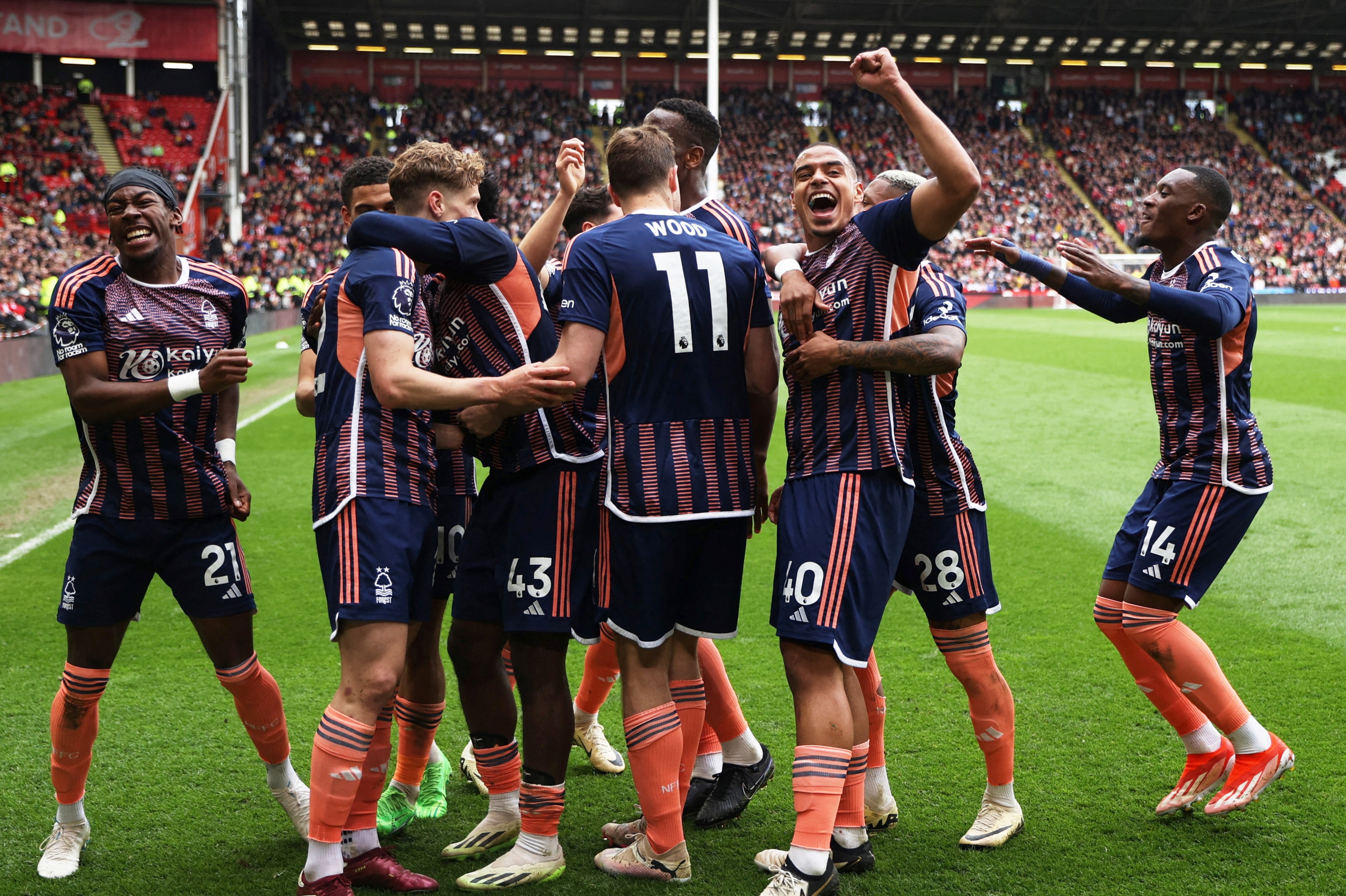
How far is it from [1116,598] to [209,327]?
345cm

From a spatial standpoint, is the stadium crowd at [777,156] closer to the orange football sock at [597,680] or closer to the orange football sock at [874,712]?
the orange football sock at [597,680]

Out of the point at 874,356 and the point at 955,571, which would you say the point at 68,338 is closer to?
the point at 874,356

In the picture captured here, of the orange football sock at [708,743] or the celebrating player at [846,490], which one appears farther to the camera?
the orange football sock at [708,743]

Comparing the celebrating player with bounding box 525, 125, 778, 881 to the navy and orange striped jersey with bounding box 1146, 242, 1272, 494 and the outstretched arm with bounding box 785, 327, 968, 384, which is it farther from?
the navy and orange striped jersey with bounding box 1146, 242, 1272, 494

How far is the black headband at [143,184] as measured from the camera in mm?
3795

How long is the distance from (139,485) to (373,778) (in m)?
1.24

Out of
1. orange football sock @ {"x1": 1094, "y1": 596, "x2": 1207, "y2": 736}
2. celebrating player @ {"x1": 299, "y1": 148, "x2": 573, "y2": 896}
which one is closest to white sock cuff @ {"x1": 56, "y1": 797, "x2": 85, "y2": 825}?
celebrating player @ {"x1": 299, "y1": 148, "x2": 573, "y2": 896}

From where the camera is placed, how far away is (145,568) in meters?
3.77

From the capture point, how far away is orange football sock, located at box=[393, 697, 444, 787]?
157 inches

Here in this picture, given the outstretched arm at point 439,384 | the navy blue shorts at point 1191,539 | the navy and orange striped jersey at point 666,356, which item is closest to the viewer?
the outstretched arm at point 439,384

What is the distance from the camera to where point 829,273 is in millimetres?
3568

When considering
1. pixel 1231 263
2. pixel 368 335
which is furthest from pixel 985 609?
pixel 368 335

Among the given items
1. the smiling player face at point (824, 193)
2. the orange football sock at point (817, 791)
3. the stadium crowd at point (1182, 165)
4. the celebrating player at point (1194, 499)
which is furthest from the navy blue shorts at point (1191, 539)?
the stadium crowd at point (1182, 165)

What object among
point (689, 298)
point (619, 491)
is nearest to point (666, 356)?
point (689, 298)
